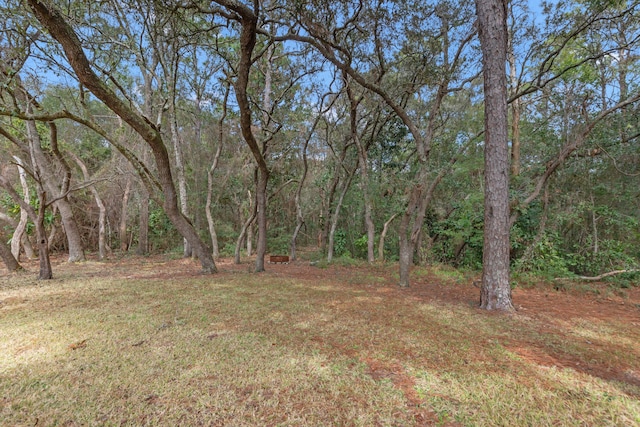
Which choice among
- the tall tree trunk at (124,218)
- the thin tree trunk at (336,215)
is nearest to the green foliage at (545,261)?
the thin tree trunk at (336,215)

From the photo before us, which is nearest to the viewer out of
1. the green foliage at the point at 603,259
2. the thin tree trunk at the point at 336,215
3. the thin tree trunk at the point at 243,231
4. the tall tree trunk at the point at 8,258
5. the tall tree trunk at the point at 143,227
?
the tall tree trunk at the point at 8,258

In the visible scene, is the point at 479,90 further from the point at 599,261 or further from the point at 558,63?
the point at 599,261

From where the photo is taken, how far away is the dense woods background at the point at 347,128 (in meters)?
5.29

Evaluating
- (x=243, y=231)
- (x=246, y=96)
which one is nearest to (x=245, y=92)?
(x=246, y=96)

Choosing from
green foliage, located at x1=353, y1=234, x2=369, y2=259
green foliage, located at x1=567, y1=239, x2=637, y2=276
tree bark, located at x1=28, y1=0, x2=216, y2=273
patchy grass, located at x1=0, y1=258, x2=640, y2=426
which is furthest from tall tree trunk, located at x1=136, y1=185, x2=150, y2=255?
green foliage, located at x1=567, y1=239, x2=637, y2=276

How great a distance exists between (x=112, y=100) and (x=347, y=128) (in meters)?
7.38

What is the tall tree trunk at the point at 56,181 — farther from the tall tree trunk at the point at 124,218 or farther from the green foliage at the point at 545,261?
the green foliage at the point at 545,261

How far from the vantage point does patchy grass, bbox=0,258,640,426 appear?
1.71 metres

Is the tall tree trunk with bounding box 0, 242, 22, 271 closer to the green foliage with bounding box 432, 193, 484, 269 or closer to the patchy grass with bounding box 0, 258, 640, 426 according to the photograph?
the patchy grass with bounding box 0, 258, 640, 426

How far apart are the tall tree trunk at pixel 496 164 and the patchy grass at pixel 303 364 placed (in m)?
0.47

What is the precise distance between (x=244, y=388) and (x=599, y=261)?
885 centimetres

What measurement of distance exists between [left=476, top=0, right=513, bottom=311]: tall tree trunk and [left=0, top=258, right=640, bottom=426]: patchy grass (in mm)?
465

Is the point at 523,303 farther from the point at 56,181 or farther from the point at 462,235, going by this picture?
the point at 56,181

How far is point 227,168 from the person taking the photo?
1069 centimetres
